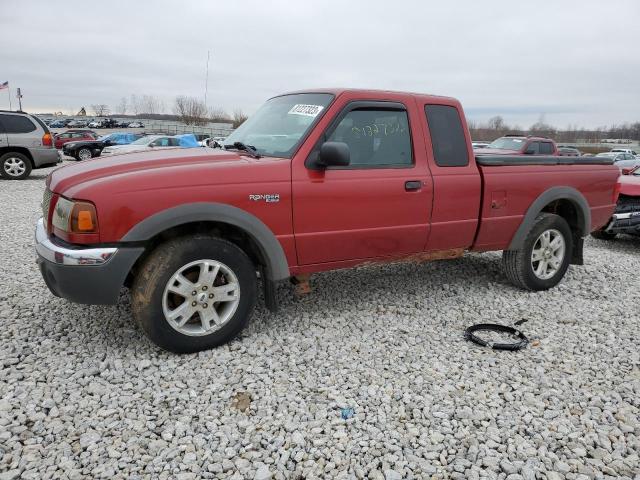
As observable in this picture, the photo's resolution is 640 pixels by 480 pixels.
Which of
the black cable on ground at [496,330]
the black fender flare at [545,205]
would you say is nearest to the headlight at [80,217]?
the black cable on ground at [496,330]

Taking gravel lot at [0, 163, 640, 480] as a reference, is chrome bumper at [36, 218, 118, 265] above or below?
above

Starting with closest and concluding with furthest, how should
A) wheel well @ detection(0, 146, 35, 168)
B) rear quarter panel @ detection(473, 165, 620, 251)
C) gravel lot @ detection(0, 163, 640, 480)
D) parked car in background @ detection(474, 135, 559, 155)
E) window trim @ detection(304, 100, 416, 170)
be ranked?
1. gravel lot @ detection(0, 163, 640, 480)
2. window trim @ detection(304, 100, 416, 170)
3. rear quarter panel @ detection(473, 165, 620, 251)
4. wheel well @ detection(0, 146, 35, 168)
5. parked car in background @ detection(474, 135, 559, 155)

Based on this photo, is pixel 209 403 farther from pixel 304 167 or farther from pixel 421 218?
pixel 421 218

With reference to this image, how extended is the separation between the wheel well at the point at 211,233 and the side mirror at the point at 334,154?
0.80 m

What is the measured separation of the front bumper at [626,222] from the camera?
757 centimetres

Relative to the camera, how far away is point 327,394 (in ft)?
9.73

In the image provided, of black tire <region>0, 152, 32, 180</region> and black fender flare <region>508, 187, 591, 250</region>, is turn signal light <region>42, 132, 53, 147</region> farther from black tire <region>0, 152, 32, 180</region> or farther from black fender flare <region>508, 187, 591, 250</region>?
black fender flare <region>508, 187, 591, 250</region>

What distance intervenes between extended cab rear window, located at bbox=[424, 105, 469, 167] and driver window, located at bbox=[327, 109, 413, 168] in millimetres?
284

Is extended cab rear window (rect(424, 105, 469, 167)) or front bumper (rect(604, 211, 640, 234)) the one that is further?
front bumper (rect(604, 211, 640, 234))

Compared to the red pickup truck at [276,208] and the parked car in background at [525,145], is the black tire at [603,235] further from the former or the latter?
the parked car in background at [525,145]

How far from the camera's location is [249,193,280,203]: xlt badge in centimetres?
331

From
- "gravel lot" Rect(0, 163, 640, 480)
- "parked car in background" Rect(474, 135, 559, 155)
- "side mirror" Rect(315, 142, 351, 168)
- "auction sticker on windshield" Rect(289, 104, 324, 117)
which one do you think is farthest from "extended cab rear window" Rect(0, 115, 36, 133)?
"parked car in background" Rect(474, 135, 559, 155)

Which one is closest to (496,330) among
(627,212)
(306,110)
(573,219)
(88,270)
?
(573,219)

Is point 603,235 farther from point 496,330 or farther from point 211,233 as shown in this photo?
point 211,233
